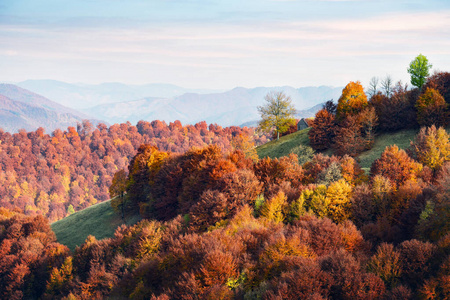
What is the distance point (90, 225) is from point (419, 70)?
261 ft

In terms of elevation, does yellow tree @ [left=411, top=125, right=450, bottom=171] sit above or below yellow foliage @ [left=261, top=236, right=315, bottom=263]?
above

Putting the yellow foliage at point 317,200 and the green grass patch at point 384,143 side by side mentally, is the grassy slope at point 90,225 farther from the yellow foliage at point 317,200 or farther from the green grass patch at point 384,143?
the green grass patch at point 384,143

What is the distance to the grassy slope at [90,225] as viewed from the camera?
242 ft

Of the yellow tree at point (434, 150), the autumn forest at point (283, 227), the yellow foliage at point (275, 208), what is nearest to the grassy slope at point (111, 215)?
the autumn forest at point (283, 227)

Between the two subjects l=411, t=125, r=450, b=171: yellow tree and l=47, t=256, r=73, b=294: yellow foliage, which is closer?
l=47, t=256, r=73, b=294: yellow foliage

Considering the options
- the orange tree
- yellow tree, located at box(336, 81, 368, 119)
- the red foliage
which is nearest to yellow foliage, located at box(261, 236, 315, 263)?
the red foliage

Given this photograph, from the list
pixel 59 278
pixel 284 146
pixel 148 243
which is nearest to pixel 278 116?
pixel 284 146

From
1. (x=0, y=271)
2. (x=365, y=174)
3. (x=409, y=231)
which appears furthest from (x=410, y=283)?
(x=0, y=271)

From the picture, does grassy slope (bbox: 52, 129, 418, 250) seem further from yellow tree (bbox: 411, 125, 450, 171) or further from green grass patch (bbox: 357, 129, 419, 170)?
yellow tree (bbox: 411, 125, 450, 171)

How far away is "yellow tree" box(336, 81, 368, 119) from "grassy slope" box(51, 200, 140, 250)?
49590 millimetres

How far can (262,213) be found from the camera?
5159 cm

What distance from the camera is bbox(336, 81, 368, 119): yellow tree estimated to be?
270 feet

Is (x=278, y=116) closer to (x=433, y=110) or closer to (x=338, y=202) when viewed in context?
(x=433, y=110)

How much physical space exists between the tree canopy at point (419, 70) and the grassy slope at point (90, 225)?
222 feet
